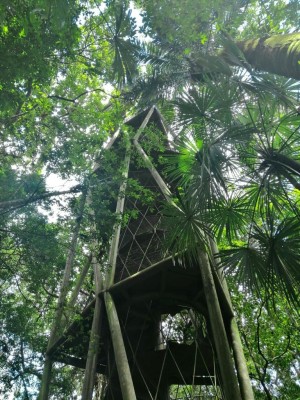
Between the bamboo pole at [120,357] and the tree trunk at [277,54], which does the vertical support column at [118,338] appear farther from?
the tree trunk at [277,54]

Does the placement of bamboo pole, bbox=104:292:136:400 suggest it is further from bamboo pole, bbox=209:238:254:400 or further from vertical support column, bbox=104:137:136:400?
bamboo pole, bbox=209:238:254:400

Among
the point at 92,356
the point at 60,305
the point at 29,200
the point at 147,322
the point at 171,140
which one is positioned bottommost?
the point at 92,356

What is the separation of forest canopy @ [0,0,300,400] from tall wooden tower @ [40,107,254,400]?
0.58m

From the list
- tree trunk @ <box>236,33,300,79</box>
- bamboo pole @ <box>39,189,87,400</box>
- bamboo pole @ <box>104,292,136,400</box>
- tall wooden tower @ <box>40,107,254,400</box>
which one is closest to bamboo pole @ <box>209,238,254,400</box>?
Answer: tall wooden tower @ <box>40,107,254,400</box>

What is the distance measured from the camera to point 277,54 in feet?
12.6

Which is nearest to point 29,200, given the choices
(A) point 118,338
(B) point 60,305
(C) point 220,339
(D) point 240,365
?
(B) point 60,305

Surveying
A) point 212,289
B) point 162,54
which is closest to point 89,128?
point 162,54

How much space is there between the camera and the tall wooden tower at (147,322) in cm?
609

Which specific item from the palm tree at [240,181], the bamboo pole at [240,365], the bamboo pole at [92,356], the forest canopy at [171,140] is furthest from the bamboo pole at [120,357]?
the palm tree at [240,181]

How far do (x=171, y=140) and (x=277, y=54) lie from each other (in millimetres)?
3253

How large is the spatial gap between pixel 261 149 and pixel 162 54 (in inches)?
171

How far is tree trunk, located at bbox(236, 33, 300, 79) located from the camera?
361cm

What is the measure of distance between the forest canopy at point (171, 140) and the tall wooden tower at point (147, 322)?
Answer: 579 mm

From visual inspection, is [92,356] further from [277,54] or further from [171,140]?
[277,54]
